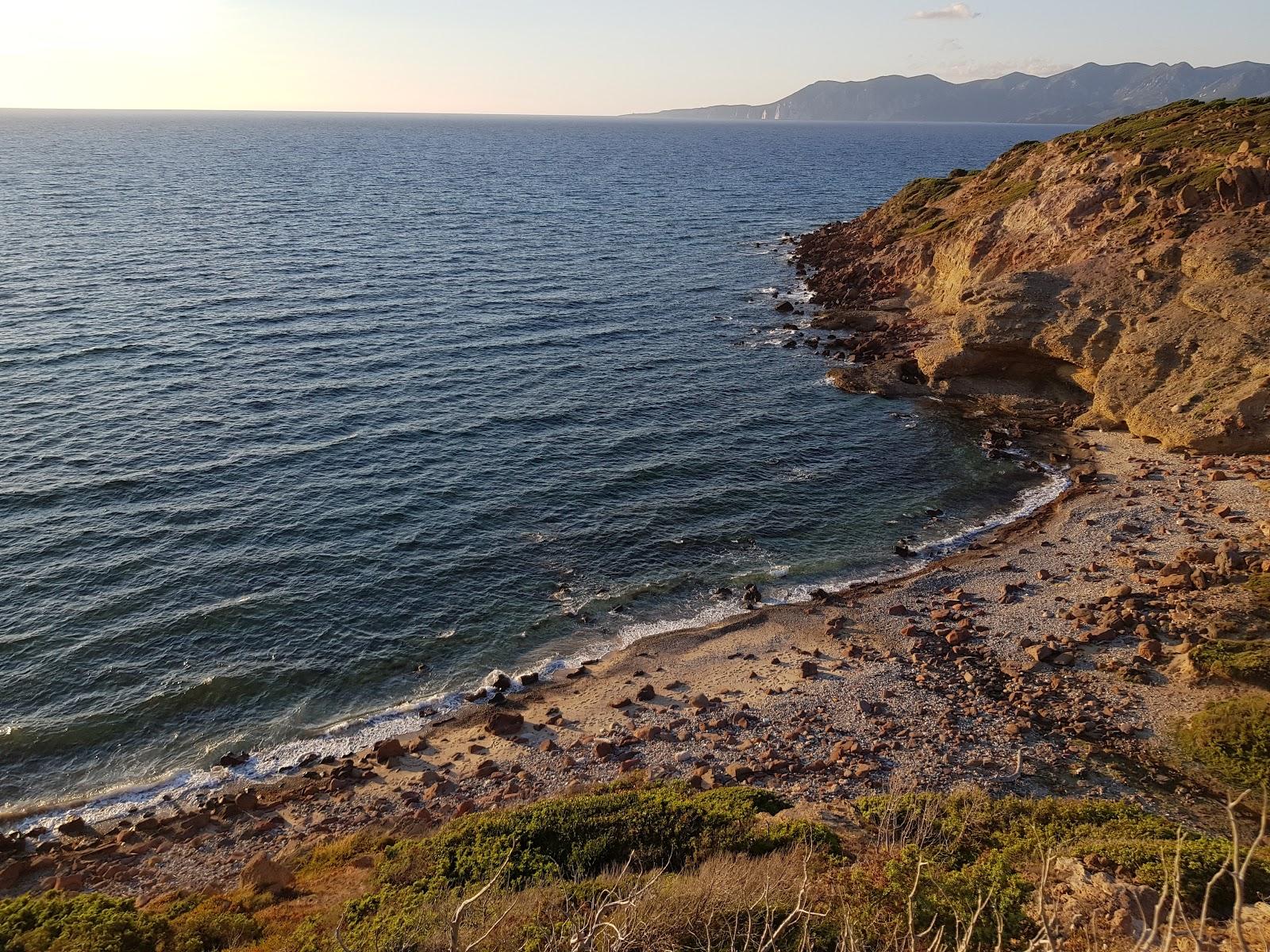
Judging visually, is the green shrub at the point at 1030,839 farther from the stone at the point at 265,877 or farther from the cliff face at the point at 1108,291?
the cliff face at the point at 1108,291

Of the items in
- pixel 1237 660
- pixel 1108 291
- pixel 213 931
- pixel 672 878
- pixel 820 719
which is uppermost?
pixel 1108 291

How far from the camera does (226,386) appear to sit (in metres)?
51.6

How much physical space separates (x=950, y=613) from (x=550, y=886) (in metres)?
22.7

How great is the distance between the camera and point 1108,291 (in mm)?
51156

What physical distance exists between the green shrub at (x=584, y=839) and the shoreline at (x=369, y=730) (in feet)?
27.0

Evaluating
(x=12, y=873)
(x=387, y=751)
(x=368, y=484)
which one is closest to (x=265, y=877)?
(x=387, y=751)

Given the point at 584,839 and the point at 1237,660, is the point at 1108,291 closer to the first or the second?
the point at 1237,660

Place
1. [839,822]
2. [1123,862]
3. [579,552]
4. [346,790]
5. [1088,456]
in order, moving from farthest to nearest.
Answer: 1. [1088,456]
2. [579,552]
3. [346,790]
4. [839,822]
5. [1123,862]

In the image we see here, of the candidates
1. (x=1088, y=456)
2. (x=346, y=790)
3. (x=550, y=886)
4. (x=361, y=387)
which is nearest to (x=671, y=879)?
(x=550, y=886)

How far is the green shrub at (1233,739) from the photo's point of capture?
2323 centimetres

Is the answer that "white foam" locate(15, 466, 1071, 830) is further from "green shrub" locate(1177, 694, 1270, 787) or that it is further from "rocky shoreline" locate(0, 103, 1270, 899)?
"green shrub" locate(1177, 694, 1270, 787)

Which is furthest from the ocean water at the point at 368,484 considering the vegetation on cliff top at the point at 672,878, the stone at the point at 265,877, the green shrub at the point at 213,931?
the vegetation on cliff top at the point at 672,878

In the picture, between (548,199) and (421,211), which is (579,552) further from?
(548,199)

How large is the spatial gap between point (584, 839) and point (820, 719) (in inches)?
440
